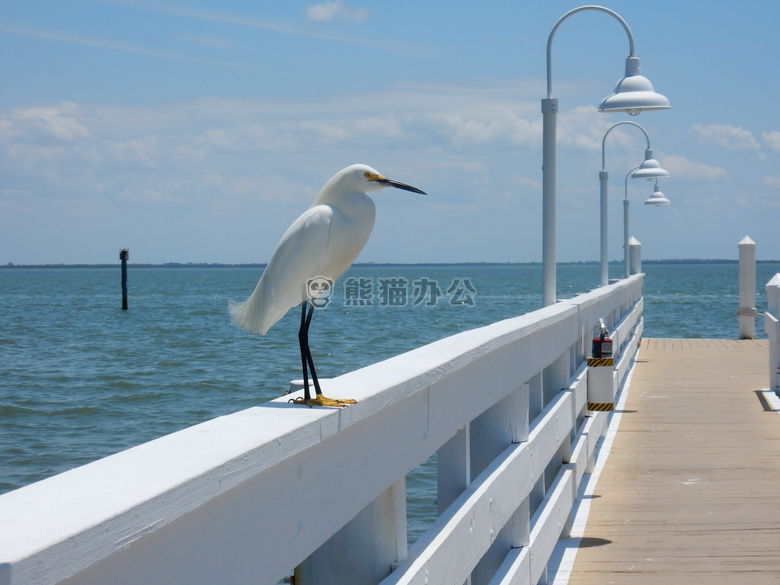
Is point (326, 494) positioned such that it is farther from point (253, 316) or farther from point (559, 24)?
point (559, 24)

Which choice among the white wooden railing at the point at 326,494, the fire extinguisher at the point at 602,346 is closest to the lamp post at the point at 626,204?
the fire extinguisher at the point at 602,346

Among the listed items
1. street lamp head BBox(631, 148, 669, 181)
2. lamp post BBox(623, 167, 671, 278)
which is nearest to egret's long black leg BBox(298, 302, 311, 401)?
street lamp head BBox(631, 148, 669, 181)

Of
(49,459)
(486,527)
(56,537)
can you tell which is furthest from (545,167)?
(49,459)

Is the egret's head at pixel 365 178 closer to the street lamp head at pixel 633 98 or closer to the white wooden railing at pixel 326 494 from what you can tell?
the white wooden railing at pixel 326 494

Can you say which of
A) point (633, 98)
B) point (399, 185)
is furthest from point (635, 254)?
point (399, 185)

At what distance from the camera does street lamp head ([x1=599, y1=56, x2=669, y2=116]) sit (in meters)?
8.82

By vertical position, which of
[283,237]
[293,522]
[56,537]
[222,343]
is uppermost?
[283,237]

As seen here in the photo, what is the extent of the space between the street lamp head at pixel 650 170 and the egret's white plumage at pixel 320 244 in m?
15.6

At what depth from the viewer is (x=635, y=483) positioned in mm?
6758

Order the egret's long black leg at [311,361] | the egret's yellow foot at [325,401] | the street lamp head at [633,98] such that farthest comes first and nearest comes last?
1. the street lamp head at [633,98]
2. the egret's long black leg at [311,361]
3. the egret's yellow foot at [325,401]

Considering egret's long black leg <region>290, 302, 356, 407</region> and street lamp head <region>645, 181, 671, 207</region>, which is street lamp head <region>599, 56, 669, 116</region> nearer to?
egret's long black leg <region>290, 302, 356, 407</region>

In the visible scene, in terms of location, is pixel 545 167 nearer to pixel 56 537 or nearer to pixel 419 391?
pixel 419 391

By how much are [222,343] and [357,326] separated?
11088mm

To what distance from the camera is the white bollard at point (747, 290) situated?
2116 centimetres
